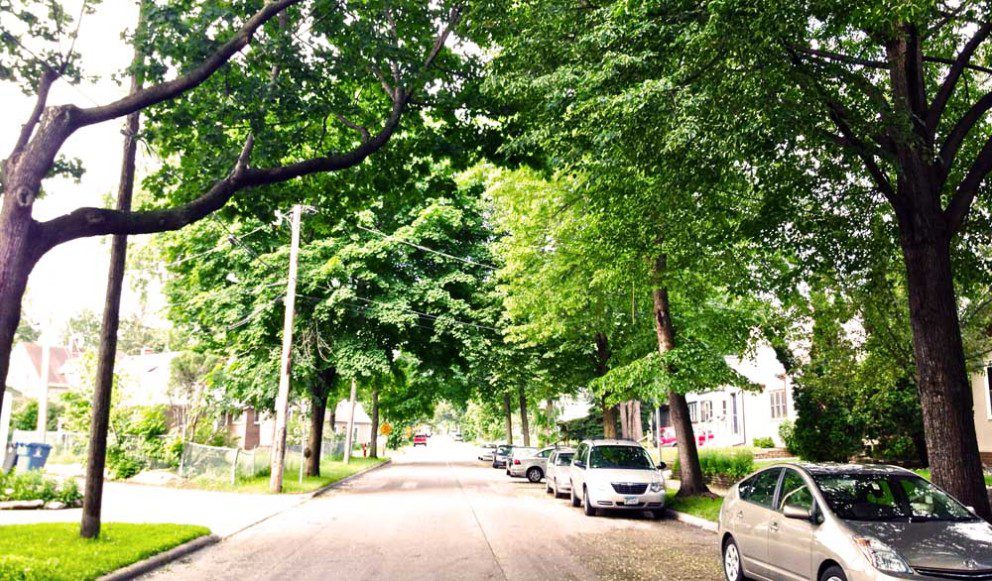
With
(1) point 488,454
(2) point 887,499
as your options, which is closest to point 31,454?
(2) point 887,499

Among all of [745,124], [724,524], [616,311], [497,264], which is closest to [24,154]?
[745,124]

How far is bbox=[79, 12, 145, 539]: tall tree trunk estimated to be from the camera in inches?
443

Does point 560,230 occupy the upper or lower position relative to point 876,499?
upper

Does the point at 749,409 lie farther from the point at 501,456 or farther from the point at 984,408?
the point at 984,408

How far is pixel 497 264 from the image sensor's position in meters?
29.2

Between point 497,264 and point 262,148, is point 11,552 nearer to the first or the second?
point 262,148

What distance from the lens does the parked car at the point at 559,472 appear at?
2237cm

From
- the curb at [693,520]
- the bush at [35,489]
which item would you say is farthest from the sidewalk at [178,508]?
the curb at [693,520]

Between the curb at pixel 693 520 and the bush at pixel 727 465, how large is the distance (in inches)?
134

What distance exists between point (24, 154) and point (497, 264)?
21.9 meters

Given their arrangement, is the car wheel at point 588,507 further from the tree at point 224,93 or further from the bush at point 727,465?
the tree at point 224,93

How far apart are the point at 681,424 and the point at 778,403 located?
2062cm

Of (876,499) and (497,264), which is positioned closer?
(876,499)

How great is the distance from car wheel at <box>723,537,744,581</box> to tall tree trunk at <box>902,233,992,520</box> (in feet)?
9.55
